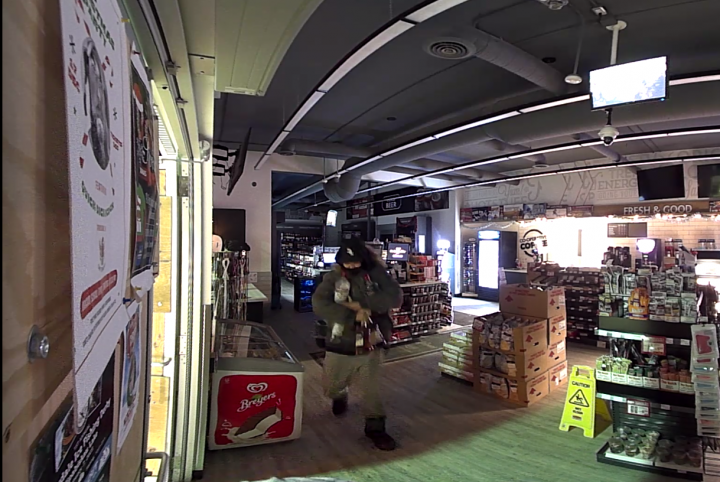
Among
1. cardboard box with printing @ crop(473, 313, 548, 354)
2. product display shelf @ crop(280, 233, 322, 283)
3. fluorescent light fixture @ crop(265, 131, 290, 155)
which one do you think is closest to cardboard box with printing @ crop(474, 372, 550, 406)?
cardboard box with printing @ crop(473, 313, 548, 354)

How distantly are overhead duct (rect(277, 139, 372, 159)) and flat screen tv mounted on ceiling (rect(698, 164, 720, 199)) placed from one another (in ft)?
23.6

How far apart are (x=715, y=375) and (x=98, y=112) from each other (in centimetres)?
444

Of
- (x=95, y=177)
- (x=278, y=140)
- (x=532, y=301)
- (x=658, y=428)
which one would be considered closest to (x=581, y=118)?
(x=532, y=301)

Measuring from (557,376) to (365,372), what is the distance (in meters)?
3.11

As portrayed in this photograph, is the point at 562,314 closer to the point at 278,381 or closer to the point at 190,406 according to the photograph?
the point at 278,381

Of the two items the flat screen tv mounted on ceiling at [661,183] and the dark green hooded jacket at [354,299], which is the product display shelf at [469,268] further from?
the dark green hooded jacket at [354,299]

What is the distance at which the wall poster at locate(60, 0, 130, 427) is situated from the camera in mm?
473

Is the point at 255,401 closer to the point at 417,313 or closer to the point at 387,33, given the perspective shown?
the point at 387,33

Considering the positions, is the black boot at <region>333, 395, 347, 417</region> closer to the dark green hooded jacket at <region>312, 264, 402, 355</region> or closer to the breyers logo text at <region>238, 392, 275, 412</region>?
the dark green hooded jacket at <region>312, 264, 402, 355</region>

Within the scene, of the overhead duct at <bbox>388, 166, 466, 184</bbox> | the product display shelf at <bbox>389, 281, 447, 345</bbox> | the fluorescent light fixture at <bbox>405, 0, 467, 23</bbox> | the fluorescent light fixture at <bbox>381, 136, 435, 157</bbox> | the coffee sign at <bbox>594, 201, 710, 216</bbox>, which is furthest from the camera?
the overhead duct at <bbox>388, 166, 466, 184</bbox>

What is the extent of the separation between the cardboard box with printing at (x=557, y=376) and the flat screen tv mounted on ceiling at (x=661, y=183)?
581 centimetres

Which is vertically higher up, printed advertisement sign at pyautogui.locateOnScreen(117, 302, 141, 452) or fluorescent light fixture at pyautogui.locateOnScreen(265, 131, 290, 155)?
fluorescent light fixture at pyautogui.locateOnScreen(265, 131, 290, 155)

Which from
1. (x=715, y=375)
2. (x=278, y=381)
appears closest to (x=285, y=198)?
(x=278, y=381)

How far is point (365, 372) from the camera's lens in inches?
157
